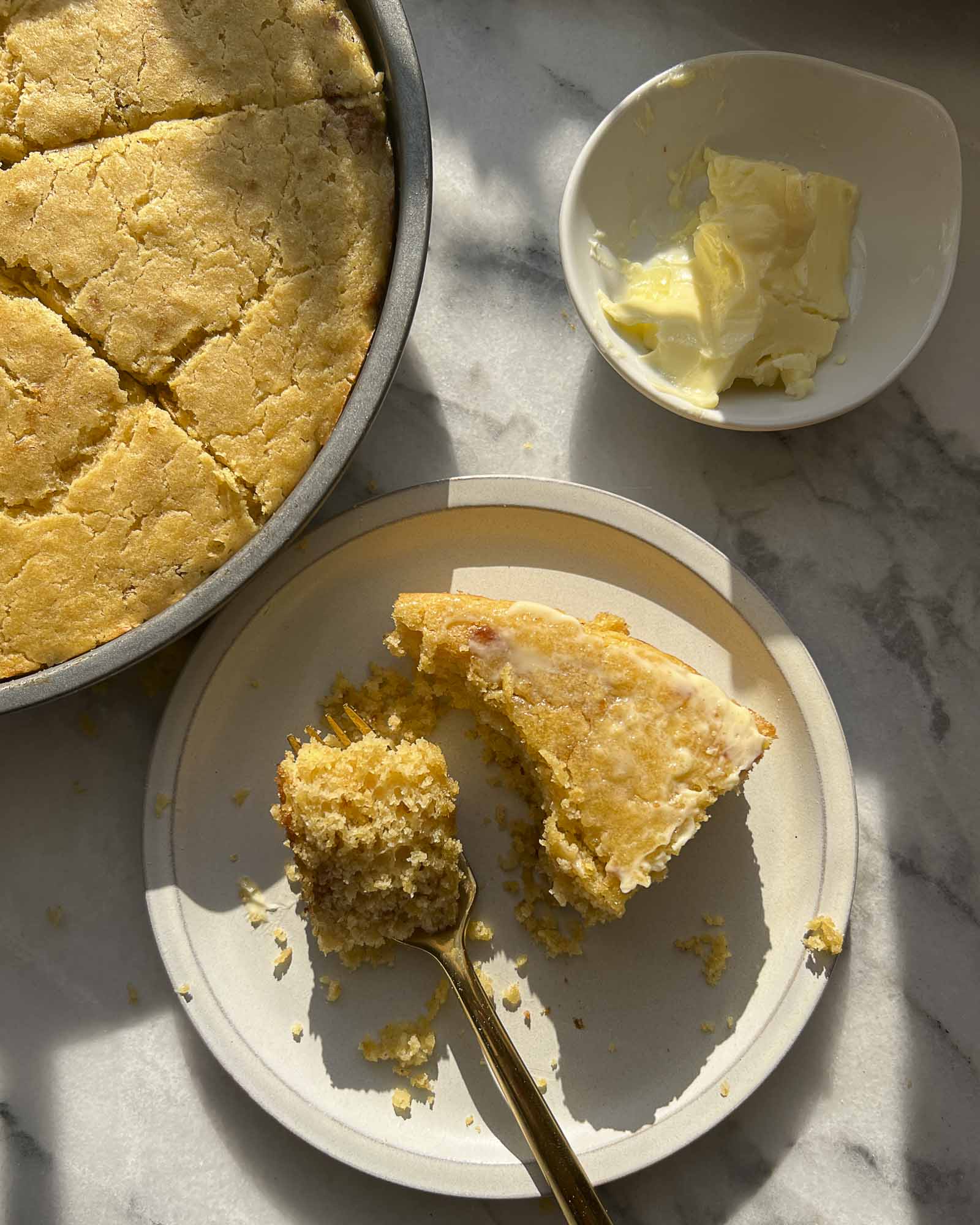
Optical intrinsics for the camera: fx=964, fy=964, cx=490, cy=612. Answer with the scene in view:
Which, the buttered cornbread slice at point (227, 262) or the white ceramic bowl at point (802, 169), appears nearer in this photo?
the buttered cornbread slice at point (227, 262)

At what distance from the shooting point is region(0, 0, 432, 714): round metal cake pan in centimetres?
157

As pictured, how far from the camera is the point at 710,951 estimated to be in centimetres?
182

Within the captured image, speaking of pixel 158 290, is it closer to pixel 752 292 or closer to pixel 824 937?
pixel 752 292

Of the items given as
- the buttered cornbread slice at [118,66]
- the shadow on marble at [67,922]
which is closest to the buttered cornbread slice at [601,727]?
the shadow on marble at [67,922]

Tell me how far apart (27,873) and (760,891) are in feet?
4.74

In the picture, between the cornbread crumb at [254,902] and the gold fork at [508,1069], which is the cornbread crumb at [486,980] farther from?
the cornbread crumb at [254,902]

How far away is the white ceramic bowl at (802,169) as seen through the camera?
6.13 ft

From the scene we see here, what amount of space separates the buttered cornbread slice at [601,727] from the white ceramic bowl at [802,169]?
1.72ft

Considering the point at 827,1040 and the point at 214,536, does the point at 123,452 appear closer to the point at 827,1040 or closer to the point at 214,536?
the point at 214,536

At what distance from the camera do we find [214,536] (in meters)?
1.60

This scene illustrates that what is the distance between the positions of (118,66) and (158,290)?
39cm

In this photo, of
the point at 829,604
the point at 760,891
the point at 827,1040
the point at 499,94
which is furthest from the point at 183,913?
the point at 499,94

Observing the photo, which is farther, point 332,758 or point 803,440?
point 803,440

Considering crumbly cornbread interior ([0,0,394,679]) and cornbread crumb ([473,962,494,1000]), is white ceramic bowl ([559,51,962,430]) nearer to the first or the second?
crumbly cornbread interior ([0,0,394,679])
